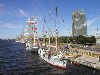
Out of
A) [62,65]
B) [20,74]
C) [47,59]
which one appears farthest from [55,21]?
[20,74]

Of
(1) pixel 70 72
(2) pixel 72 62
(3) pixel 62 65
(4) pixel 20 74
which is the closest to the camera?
(4) pixel 20 74

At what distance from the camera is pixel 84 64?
101m

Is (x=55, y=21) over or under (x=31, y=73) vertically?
over

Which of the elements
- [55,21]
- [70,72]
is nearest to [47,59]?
[55,21]

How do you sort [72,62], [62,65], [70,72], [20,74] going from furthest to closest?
[72,62] → [62,65] → [70,72] → [20,74]

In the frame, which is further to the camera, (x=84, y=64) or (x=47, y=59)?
(x=47, y=59)

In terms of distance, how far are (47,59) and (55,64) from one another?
1279cm

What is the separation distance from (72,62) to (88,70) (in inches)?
915

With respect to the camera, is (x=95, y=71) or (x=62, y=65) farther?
(x=62, y=65)

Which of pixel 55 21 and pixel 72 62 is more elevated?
pixel 55 21

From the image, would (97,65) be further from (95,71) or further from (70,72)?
(70,72)

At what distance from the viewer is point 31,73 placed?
8550 centimetres

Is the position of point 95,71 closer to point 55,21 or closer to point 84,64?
point 84,64

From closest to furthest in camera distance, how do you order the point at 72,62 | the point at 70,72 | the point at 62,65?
the point at 70,72 → the point at 62,65 → the point at 72,62
